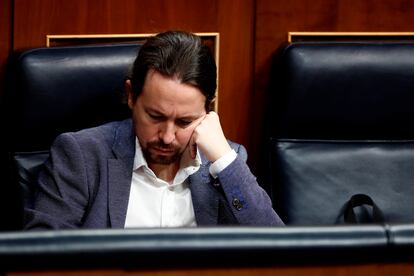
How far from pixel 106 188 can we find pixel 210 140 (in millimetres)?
231

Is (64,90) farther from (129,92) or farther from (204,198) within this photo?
(204,198)

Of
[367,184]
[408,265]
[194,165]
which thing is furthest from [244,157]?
[408,265]

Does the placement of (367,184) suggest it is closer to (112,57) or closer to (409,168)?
(409,168)

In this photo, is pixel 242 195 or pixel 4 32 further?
pixel 4 32

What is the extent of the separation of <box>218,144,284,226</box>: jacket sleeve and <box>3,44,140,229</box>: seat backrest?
30 centimetres

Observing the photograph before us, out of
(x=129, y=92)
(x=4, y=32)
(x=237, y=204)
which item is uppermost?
(x=4, y=32)

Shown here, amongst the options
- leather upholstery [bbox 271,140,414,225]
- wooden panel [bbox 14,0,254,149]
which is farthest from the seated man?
wooden panel [bbox 14,0,254,149]

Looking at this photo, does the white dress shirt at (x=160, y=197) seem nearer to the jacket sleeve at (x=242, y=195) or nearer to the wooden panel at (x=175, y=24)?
the jacket sleeve at (x=242, y=195)

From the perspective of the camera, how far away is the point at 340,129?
5.82ft

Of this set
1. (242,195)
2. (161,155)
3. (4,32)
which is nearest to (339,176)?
(242,195)

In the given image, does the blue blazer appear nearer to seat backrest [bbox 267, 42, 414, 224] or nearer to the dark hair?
the dark hair

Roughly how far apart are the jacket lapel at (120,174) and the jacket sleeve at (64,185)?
53 mm

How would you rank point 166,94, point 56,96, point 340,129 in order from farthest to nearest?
1. point 340,129
2. point 56,96
3. point 166,94

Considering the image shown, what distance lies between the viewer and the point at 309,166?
1788 millimetres
